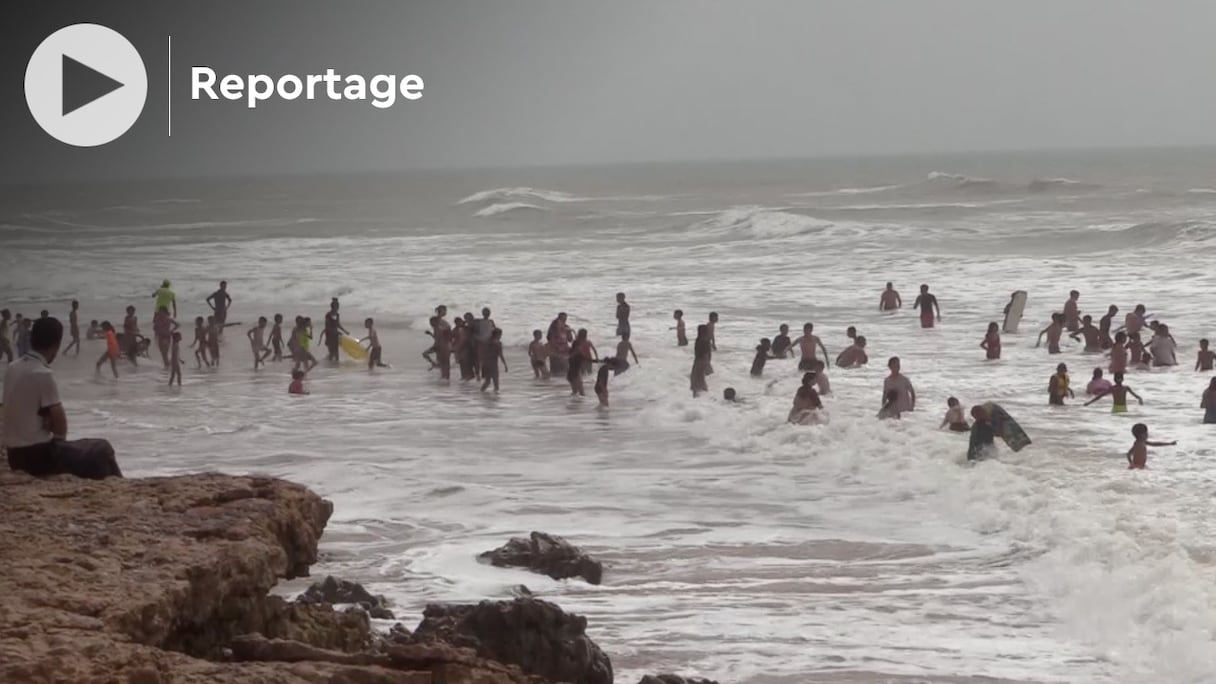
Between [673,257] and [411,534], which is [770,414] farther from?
[673,257]

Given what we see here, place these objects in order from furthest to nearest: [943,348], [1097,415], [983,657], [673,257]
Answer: [673,257], [943,348], [1097,415], [983,657]

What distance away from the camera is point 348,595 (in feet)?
26.6

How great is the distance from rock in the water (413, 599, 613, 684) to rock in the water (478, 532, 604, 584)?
2989mm

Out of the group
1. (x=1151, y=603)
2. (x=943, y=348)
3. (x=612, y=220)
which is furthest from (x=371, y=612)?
(x=612, y=220)

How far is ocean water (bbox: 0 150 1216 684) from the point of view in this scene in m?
8.36

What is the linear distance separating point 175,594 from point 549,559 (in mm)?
5661

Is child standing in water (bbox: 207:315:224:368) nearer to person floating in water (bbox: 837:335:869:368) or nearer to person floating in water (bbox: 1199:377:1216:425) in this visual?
person floating in water (bbox: 837:335:869:368)

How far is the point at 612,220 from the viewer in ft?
216

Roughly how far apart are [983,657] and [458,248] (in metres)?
45.2

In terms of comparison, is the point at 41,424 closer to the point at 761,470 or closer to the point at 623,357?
the point at 761,470

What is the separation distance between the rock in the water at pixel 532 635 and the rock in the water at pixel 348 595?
1.77 meters

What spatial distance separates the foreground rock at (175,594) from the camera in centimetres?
341

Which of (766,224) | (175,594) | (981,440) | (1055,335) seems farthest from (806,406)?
(766,224)

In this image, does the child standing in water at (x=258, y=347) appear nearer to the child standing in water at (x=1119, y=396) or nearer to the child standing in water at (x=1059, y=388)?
the child standing in water at (x=1059, y=388)
